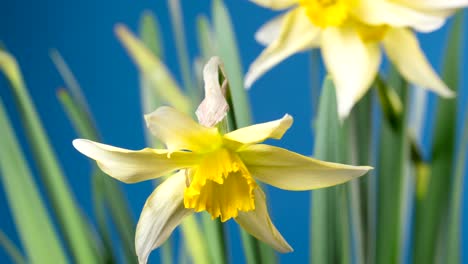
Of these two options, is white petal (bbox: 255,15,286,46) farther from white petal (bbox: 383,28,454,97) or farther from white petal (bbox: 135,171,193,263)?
white petal (bbox: 135,171,193,263)

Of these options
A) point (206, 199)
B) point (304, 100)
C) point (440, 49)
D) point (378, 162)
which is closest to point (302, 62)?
point (304, 100)

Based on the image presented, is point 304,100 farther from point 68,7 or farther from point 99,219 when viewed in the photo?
point 99,219

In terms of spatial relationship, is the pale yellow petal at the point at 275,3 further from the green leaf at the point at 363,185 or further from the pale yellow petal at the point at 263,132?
the pale yellow petal at the point at 263,132

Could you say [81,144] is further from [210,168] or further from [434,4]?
[434,4]

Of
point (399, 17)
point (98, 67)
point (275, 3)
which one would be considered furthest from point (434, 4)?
point (98, 67)

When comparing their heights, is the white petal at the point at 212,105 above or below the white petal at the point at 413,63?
below

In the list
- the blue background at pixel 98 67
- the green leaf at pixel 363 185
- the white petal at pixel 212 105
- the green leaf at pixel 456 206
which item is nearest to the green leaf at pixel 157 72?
the green leaf at pixel 363 185

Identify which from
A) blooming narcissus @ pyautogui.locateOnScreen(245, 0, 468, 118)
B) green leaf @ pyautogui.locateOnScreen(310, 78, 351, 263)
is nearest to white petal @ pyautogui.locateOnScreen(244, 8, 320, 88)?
blooming narcissus @ pyautogui.locateOnScreen(245, 0, 468, 118)
